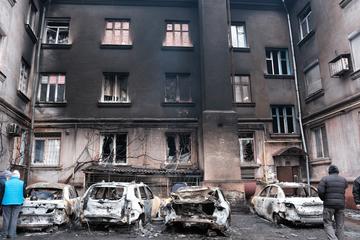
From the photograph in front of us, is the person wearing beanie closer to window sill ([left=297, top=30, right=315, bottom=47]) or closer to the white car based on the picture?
the white car

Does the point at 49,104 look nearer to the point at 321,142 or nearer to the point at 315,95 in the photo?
the point at 315,95

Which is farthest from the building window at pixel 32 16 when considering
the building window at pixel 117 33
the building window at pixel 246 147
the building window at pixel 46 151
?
the building window at pixel 246 147

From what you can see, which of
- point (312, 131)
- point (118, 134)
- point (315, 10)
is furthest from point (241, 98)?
point (118, 134)

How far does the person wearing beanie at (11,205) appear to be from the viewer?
26.1ft

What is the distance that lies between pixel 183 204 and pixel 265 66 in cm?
1134

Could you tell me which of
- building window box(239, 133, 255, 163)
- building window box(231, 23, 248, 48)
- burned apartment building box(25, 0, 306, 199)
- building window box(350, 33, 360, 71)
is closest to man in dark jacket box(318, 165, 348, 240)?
burned apartment building box(25, 0, 306, 199)

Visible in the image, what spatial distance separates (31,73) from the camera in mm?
15305

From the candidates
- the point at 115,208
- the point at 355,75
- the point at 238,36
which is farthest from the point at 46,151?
the point at 355,75

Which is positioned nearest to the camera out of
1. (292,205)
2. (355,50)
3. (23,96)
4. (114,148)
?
(292,205)

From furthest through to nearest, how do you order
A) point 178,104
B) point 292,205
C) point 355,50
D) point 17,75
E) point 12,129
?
1. point 178,104
2. point 17,75
3. point 355,50
4. point 12,129
5. point 292,205

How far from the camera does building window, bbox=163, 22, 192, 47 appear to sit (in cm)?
1697

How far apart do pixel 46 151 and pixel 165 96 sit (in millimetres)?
6741

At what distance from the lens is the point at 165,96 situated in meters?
16.2

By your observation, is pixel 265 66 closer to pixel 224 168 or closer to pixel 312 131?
pixel 312 131
